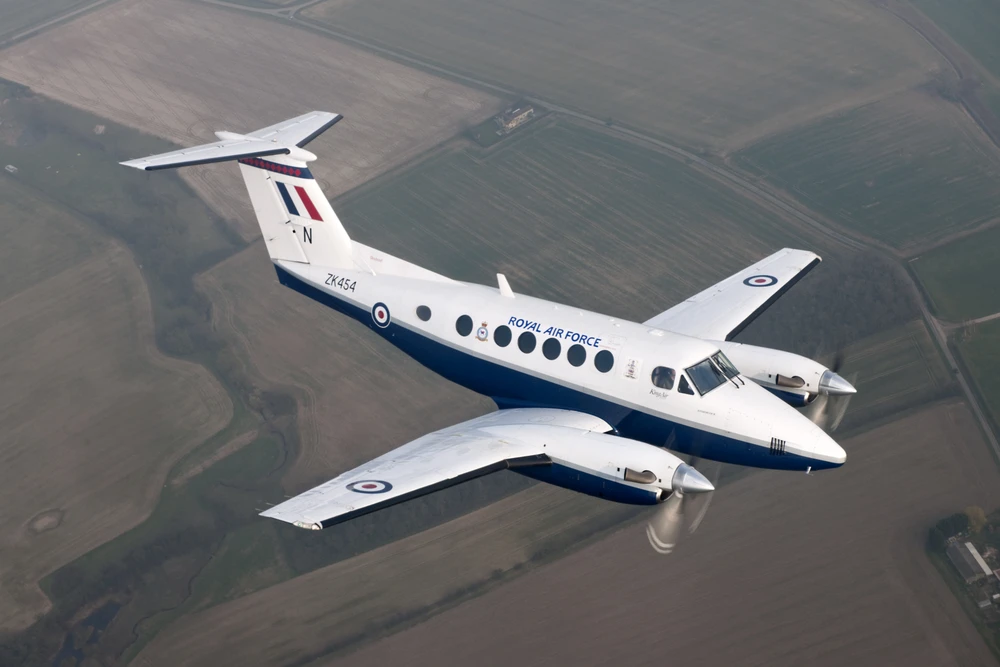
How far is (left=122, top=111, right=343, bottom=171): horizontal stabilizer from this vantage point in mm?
36656

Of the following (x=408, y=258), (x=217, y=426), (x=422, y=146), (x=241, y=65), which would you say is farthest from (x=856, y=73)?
(x=217, y=426)

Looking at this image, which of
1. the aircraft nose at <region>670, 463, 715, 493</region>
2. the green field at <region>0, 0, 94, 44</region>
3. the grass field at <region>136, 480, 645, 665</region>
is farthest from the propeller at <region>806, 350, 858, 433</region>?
the green field at <region>0, 0, 94, 44</region>

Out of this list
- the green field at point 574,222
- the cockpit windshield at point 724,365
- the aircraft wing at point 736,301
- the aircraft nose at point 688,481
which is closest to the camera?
the aircraft nose at point 688,481

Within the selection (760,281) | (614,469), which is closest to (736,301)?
(760,281)

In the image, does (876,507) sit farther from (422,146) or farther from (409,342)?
(422,146)

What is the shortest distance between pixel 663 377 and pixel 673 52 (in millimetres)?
56075

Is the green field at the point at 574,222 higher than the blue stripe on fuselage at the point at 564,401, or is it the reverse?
the blue stripe on fuselage at the point at 564,401

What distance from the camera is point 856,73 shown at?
3024 inches

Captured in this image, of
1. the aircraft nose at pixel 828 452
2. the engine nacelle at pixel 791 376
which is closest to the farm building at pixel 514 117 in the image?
the engine nacelle at pixel 791 376

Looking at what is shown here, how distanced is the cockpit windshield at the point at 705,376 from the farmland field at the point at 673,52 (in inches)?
1652

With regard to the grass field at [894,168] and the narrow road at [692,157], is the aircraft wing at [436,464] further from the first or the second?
the grass field at [894,168]

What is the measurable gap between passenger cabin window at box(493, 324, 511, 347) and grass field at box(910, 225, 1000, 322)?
1233 inches

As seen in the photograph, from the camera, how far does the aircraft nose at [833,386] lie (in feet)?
111

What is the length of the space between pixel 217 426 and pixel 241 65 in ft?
143
